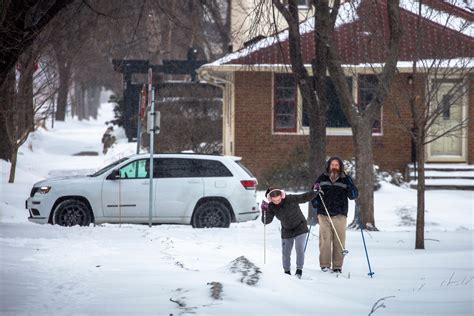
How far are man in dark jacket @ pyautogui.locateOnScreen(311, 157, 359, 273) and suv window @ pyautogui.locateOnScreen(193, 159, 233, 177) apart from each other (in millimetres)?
5536

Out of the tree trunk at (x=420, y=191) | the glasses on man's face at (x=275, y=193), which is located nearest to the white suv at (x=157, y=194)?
the tree trunk at (x=420, y=191)

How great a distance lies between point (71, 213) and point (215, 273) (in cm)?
723

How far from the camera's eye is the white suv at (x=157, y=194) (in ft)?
53.8

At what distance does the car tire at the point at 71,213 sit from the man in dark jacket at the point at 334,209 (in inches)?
255

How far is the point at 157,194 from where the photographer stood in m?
16.6

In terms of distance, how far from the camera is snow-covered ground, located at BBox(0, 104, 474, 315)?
837 cm

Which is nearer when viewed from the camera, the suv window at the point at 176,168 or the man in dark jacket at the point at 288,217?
the man in dark jacket at the point at 288,217

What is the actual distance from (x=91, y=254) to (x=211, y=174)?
16.4 feet

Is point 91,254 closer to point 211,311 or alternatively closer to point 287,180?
point 211,311

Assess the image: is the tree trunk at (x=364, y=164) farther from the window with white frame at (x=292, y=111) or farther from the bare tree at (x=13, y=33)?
the window with white frame at (x=292, y=111)

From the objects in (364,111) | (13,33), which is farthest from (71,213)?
(364,111)

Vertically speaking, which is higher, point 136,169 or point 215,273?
point 136,169

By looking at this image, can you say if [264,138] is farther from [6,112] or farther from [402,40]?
[6,112]

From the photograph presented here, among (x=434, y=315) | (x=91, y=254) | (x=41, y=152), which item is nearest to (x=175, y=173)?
(x=91, y=254)
